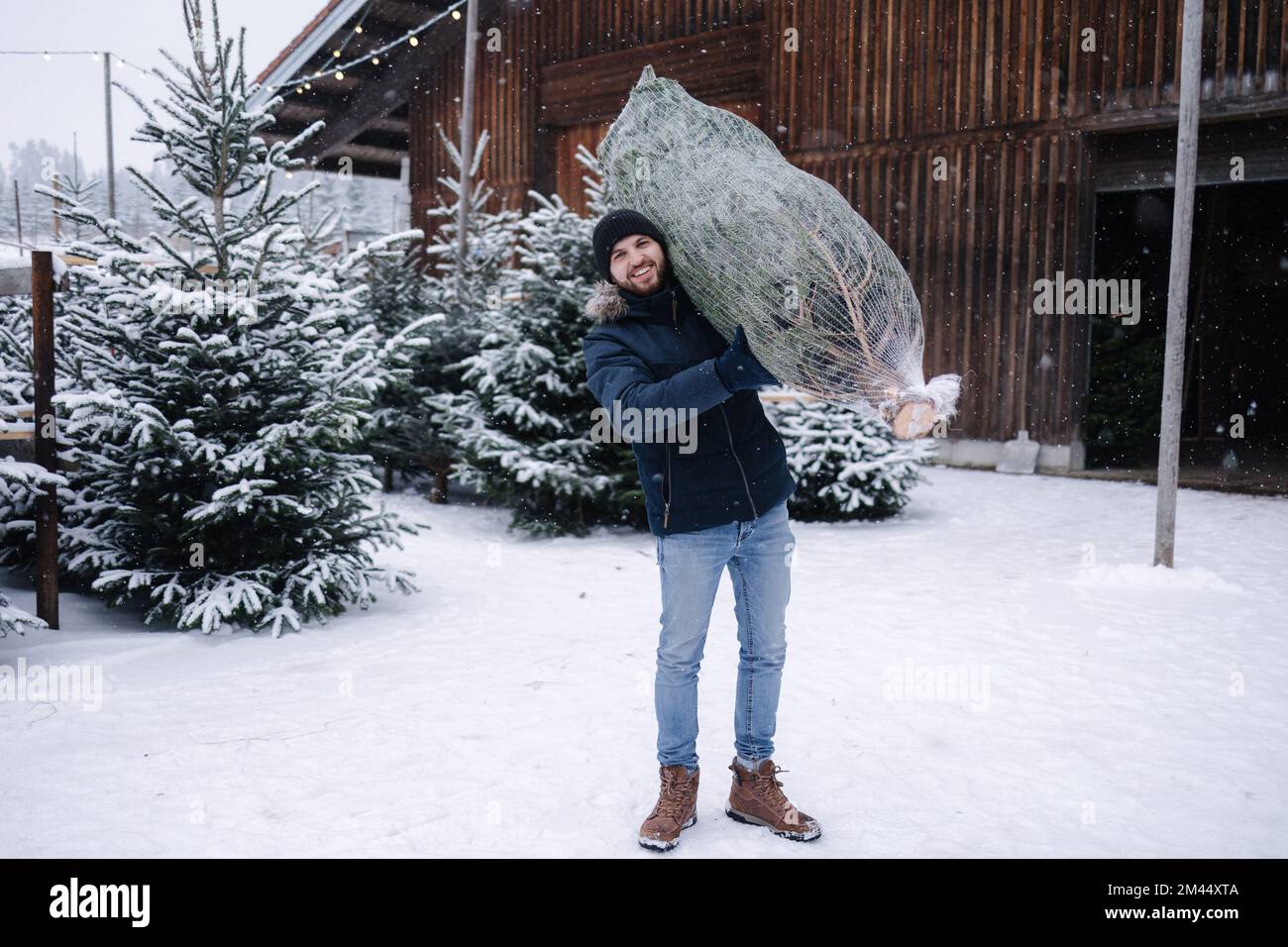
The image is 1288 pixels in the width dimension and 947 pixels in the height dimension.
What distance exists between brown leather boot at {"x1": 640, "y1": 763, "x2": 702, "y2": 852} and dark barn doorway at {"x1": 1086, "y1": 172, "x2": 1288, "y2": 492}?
10157 mm

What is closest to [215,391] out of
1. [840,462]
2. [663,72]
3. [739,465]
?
[739,465]

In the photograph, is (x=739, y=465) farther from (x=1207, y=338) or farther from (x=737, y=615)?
(x=1207, y=338)

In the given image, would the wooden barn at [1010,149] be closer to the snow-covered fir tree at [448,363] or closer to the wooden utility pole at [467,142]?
the wooden utility pole at [467,142]

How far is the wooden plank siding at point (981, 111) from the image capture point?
10742 mm

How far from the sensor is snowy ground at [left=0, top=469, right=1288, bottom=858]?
3.19 meters

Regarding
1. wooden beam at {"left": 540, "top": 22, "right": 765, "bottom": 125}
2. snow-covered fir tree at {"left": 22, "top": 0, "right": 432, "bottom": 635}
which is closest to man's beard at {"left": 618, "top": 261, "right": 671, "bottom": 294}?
snow-covered fir tree at {"left": 22, "top": 0, "right": 432, "bottom": 635}

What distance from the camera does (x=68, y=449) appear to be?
5.54 metres

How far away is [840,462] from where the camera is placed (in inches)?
353

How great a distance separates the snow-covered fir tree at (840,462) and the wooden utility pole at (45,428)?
5.55 m

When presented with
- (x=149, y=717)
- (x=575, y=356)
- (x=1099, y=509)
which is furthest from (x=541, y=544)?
(x=1099, y=509)

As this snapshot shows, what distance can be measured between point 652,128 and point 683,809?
87.3 inches

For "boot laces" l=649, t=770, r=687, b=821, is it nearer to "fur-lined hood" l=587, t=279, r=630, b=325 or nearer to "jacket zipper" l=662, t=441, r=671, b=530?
"jacket zipper" l=662, t=441, r=671, b=530

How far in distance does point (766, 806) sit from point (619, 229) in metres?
1.87
